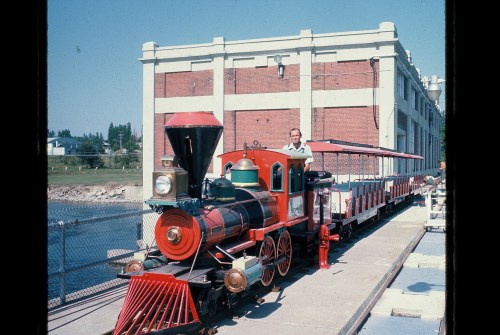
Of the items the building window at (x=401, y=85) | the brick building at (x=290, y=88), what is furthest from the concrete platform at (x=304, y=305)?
the building window at (x=401, y=85)

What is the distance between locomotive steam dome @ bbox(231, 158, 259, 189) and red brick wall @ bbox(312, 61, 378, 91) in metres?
21.4

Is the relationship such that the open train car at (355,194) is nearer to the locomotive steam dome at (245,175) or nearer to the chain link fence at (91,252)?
the locomotive steam dome at (245,175)

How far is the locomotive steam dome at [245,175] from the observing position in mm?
8609

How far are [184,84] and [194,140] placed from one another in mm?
27062

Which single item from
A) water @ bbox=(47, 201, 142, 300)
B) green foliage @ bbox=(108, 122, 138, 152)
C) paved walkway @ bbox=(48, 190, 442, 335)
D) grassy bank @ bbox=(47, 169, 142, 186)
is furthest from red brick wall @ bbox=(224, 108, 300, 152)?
green foliage @ bbox=(108, 122, 138, 152)

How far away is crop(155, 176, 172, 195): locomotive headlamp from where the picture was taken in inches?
251

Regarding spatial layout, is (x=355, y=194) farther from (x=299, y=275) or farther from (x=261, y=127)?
(x=261, y=127)

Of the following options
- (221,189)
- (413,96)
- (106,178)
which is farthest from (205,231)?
(106,178)

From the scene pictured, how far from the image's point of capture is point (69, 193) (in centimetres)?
5697

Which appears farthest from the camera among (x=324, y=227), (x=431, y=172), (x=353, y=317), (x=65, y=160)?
(x=431, y=172)
